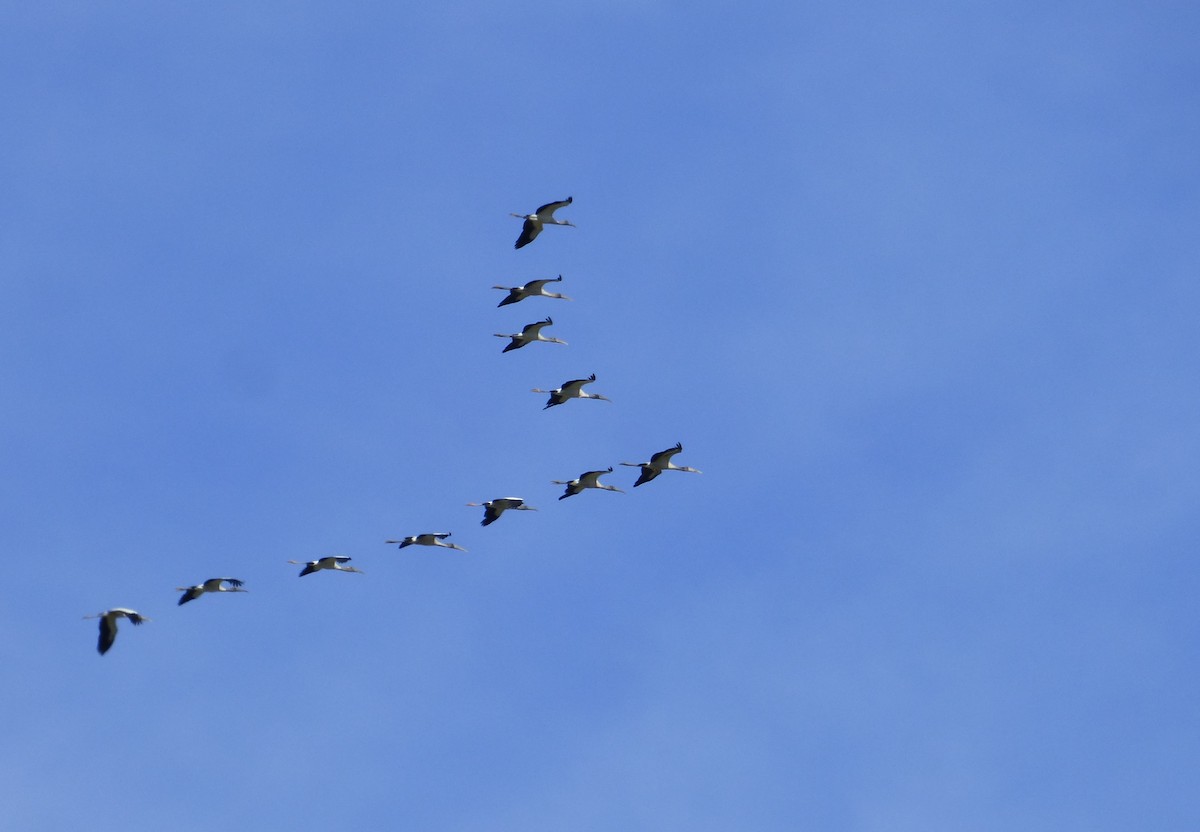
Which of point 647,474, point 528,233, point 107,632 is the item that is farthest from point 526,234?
point 107,632

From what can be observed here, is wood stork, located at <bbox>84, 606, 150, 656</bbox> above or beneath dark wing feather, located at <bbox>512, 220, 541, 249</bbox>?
beneath

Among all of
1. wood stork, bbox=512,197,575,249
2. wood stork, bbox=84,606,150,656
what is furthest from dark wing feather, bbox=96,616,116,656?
wood stork, bbox=512,197,575,249

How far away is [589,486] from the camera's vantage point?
7131cm

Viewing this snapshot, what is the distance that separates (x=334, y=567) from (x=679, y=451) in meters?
12.3

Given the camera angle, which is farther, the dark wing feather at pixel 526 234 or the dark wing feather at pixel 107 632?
the dark wing feather at pixel 526 234

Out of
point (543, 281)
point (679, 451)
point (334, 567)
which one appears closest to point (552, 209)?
point (543, 281)

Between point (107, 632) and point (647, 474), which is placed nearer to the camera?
point (107, 632)

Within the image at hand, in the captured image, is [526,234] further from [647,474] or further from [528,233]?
[647,474]

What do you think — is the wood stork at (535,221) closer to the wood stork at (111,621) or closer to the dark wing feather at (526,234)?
the dark wing feather at (526,234)

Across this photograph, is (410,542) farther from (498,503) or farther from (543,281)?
(543,281)

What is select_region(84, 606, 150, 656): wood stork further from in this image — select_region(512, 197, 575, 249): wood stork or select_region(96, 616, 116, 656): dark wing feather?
select_region(512, 197, 575, 249): wood stork

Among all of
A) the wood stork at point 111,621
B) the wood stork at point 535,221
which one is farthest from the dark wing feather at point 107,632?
the wood stork at point 535,221

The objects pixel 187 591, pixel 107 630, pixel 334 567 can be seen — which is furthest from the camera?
pixel 334 567

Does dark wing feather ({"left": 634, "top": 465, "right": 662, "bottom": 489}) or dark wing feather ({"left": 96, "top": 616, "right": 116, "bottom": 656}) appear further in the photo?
dark wing feather ({"left": 634, "top": 465, "right": 662, "bottom": 489})
